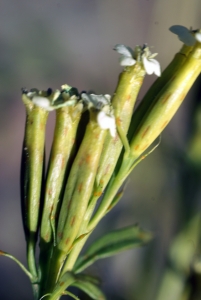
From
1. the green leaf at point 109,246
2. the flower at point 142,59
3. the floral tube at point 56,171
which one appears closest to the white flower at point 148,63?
the flower at point 142,59

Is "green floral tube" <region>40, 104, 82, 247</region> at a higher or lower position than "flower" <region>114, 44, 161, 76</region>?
lower

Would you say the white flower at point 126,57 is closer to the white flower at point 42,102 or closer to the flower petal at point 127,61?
the flower petal at point 127,61

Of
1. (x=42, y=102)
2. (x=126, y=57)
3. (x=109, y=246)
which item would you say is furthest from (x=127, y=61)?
(x=109, y=246)

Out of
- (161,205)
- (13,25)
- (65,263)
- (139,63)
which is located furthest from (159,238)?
(13,25)

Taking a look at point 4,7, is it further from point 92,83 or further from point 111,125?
point 111,125

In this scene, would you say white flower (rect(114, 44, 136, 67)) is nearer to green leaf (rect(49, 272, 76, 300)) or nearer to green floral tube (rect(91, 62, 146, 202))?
green floral tube (rect(91, 62, 146, 202))

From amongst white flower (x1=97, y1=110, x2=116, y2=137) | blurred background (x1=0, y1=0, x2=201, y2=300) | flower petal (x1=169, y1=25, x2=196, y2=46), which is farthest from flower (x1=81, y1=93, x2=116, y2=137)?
blurred background (x1=0, y1=0, x2=201, y2=300)

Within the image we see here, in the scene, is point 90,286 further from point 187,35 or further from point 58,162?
point 187,35
